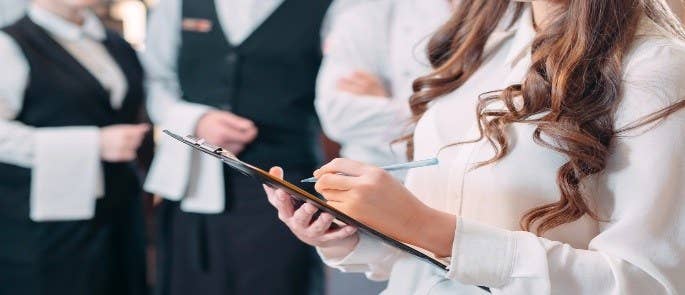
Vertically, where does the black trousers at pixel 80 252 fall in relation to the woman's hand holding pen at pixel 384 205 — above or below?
below

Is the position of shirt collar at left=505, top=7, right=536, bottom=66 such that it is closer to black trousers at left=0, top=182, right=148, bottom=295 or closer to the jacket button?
the jacket button

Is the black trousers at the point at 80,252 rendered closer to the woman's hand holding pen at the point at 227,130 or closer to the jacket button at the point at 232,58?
the woman's hand holding pen at the point at 227,130

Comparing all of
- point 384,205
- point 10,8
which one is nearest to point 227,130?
point 10,8

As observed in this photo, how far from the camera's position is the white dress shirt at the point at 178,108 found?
7.25 feet

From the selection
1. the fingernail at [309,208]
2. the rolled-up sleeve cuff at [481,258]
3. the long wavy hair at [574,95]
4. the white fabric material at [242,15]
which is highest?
the white fabric material at [242,15]

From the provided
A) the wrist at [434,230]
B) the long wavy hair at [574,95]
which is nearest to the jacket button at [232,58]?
the long wavy hair at [574,95]

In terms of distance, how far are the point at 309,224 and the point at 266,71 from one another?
3.59ft

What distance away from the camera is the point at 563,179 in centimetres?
108

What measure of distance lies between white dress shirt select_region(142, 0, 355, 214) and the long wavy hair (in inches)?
44.1

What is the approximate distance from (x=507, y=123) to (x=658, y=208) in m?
0.22

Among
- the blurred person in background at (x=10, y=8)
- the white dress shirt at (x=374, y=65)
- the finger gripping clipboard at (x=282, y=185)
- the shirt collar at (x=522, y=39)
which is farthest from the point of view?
the blurred person in background at (x=10, y=8)

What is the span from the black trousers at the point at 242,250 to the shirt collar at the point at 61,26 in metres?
0.50

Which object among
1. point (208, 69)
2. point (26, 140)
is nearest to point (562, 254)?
point (208, 69)

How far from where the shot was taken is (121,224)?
2.46 metres
